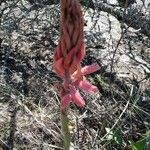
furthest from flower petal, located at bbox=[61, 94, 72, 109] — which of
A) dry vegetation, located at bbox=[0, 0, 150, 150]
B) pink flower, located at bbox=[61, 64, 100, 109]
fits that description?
dry vegetation, located at bbox=[0, 0, 150, 150]

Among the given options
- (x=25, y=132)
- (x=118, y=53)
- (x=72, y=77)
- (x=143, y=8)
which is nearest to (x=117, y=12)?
(x=143, y=8)

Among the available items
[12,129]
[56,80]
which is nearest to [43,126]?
[12,129]

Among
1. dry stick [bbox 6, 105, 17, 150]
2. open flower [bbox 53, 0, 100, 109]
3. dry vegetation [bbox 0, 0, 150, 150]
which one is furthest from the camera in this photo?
dry vegetation [bbox 0, 0, 150, 150]

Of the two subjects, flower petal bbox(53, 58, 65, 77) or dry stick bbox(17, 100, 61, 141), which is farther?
dry stick bbox(17, 100, 61, 141)

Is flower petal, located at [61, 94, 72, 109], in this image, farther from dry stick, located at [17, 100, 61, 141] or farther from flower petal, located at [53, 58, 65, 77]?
dry stick, located at [17, 100, 61, 141]

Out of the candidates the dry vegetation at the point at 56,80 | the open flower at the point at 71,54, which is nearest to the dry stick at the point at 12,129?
the dry vegetation at the point at 56,80

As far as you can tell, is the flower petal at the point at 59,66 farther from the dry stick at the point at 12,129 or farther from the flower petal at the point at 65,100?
the dry stick at the point at 12,129

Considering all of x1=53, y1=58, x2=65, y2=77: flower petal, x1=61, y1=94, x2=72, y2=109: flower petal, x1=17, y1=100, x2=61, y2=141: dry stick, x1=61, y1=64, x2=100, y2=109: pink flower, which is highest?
x1=53, y1=58, x2=65, y2=77: flower petal

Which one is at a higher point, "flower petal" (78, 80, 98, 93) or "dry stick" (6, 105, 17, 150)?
"flower petal" (78, 80, 98, 93)
